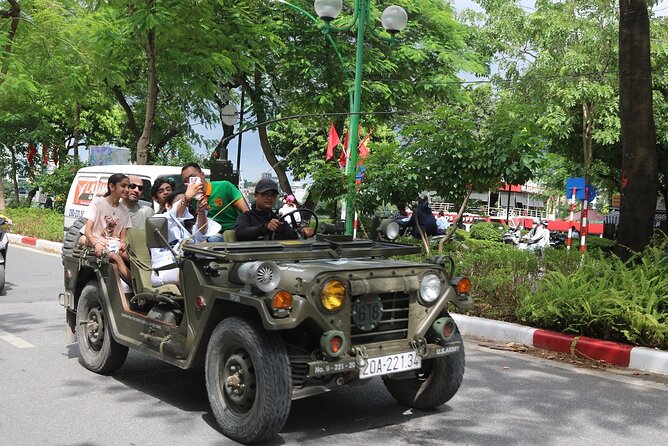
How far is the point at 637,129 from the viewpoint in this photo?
8812 mm

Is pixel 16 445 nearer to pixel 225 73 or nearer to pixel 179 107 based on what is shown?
pixel 225 73

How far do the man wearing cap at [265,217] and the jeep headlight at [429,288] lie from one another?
1.33 metres

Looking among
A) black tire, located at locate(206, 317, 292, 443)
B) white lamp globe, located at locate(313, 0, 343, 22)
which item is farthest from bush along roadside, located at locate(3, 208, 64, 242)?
black tire, located at locate(206, 317, 292, 443)

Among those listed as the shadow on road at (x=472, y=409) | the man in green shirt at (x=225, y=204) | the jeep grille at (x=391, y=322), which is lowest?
the shadow on road at (x=472, y=409)

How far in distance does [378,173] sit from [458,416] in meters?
7.28

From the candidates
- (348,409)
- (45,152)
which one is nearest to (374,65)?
(348,409)

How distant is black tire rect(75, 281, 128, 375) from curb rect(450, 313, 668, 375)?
396cm

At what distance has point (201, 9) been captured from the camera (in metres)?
14.7

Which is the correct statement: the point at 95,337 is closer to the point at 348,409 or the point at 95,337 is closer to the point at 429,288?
the point at 348,409

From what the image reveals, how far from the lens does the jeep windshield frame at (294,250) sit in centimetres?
450

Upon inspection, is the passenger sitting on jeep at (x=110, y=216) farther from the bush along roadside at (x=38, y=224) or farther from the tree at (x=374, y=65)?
the tree at (x=374, y=65)

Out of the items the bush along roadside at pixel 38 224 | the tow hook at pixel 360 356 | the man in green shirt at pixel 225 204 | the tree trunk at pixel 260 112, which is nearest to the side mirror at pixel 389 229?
the tow hook at pixel 360 356

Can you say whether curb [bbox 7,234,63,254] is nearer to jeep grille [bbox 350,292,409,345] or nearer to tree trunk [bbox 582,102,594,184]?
jeep grille [bbox 350,292,409,345]

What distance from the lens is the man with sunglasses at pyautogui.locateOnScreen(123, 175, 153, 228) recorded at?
21.5ft
